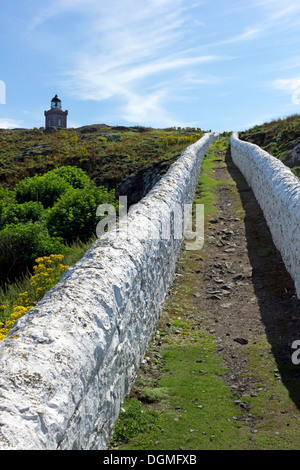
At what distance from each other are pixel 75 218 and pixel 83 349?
13846 mm

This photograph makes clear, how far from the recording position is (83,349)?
10.8ft

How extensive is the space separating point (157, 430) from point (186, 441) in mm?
320

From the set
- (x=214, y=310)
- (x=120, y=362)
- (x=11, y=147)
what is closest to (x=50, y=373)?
(x=120, y=362)

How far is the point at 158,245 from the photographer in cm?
670

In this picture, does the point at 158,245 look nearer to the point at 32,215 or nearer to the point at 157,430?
the point at 157,430

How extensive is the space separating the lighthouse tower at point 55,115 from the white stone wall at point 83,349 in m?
74.2

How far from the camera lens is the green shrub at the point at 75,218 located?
54.5 feet

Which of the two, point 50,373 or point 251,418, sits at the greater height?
point 50,373

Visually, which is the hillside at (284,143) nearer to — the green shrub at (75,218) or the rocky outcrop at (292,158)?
the rocky outcrop at (292,158)

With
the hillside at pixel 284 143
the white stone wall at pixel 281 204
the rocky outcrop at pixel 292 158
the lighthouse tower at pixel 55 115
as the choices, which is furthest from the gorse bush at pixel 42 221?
the lighthouse tower at pixel 55 115

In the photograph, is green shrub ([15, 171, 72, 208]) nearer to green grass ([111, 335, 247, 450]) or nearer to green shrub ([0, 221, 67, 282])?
green shrub ([0, 221, 67, 282])

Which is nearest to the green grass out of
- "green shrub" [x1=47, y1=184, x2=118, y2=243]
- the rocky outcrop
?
"green shrub" [x1=47, y1=184, x2=118, y2=243]

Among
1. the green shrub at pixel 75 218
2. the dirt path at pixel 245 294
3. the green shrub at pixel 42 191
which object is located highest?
the green shrub at pixel 42 191

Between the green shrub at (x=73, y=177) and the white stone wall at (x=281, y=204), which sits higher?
the green shrub at (x=73, y=177)
